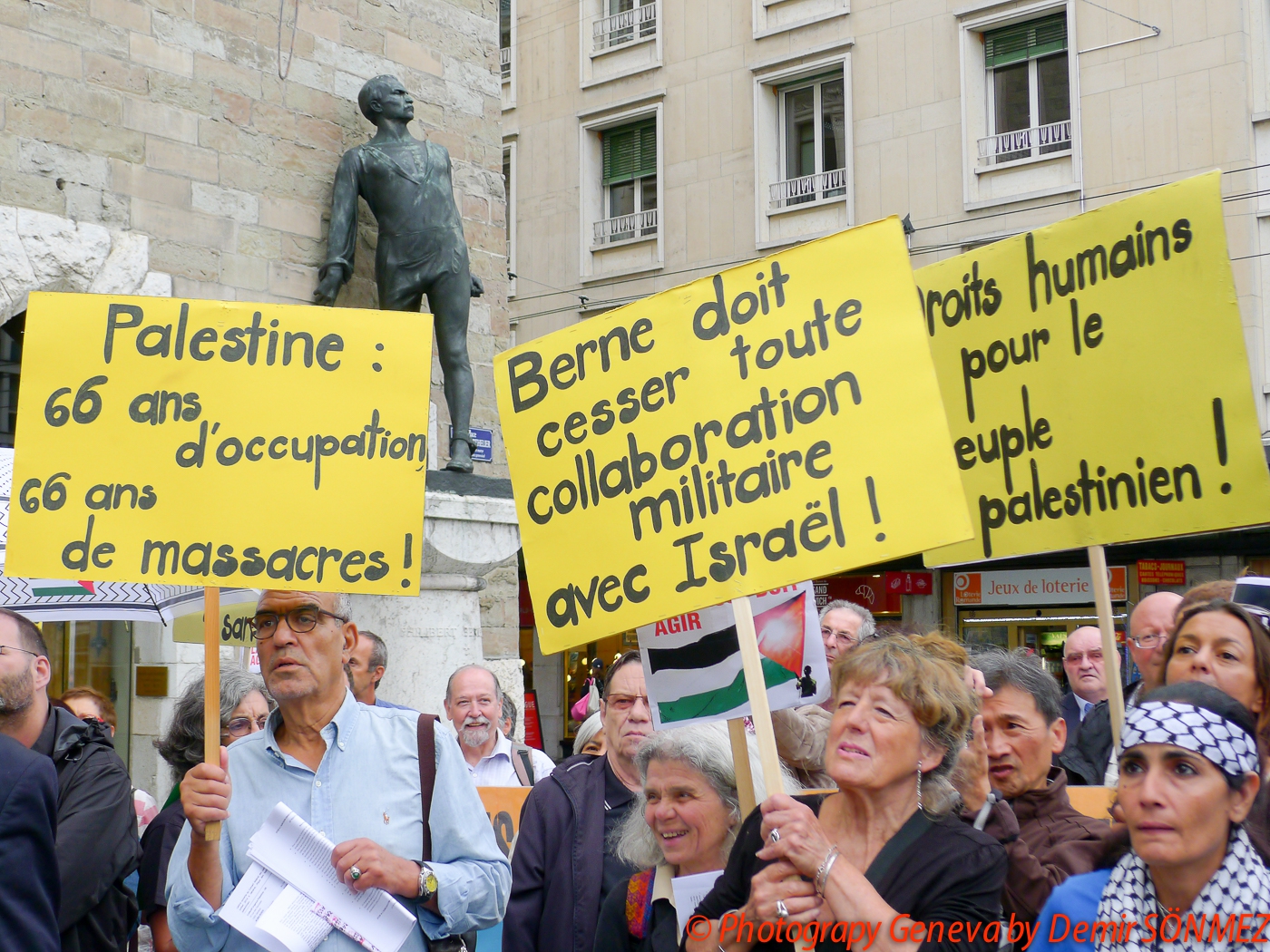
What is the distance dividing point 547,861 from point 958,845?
1.33m

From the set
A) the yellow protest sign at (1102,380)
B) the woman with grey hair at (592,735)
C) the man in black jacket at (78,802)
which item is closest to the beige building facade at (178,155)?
the woman with grey hair at (592,735)

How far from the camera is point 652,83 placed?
20.6 m

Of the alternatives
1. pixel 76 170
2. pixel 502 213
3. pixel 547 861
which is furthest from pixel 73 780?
pixel 502 213

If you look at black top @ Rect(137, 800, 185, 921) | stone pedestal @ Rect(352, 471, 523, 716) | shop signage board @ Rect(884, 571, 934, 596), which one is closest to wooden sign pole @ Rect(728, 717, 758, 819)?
black top @ Rect(137, 800, 185, 921)

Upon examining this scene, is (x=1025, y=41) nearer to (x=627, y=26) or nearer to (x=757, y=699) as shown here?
(x=627, y=26)

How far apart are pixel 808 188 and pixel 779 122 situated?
124cm

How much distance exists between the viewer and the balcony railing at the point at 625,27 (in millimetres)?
20719

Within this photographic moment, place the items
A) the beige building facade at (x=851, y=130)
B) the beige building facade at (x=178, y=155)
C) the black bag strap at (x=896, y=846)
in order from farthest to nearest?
the beige building facade at (x=851, y=130)
the beige building facade at (x=178, y=155)
the black bag strap at (x=896, y=846)

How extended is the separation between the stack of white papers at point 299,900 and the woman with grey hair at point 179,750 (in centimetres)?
83

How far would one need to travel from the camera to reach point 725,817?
2.93 meters

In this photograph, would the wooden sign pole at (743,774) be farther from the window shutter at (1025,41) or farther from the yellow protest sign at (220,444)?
the window shutter at (1025,41)

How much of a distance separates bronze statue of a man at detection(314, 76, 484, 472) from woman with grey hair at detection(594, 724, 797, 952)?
633cm

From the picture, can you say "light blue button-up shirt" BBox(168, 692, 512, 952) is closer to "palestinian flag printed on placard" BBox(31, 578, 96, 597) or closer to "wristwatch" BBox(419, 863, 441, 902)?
"wristwatch" BBox(419, 863, 441, 902)

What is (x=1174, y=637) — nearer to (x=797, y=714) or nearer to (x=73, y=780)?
(x=797, y=714)
